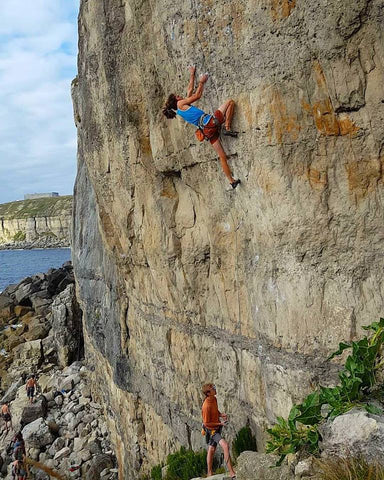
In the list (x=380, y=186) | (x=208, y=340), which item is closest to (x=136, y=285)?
(x=208, y=340)

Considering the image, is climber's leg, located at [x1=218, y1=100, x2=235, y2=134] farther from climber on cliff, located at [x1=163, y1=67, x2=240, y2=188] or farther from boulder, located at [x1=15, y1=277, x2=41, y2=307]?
boulder, located at [x1=15, y1=277, x2=41, y2=307]

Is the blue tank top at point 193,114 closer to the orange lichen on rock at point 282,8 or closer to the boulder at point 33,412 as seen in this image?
the orange lichen on rock at point 282,8

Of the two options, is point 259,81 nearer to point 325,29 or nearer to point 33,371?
point 325,29

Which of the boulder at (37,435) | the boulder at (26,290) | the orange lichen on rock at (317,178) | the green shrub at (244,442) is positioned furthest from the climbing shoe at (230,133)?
the boulder at (26,290)

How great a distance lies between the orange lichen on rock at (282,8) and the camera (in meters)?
6.54

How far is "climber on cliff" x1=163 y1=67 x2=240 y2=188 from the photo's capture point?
7414mm

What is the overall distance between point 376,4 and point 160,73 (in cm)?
421

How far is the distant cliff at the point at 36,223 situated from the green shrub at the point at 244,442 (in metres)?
137

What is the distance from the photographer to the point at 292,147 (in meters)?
6.84

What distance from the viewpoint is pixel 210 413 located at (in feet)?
25.9

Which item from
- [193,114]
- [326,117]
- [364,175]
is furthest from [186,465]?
[326,117]

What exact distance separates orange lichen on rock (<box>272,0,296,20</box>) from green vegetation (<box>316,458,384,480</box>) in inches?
224

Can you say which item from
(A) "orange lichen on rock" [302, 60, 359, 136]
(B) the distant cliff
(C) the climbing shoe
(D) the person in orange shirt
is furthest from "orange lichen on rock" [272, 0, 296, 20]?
(B) the distant cliff

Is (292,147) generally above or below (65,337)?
above
